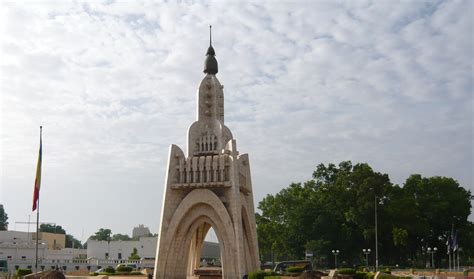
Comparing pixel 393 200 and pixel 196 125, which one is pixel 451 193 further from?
pixel 196 125

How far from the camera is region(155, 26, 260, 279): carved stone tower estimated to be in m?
32.7

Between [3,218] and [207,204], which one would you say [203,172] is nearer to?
[207,204]

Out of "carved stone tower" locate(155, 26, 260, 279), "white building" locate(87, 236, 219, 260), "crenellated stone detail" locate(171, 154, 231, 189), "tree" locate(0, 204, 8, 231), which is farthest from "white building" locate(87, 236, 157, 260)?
"crenellated stone detail" locate(171, 154, 231, 189)

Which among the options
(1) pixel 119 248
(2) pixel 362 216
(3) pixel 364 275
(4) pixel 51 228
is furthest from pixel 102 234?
(3) pixel 364 275

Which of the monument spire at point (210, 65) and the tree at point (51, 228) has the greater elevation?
the monument spire at point (210, 65)

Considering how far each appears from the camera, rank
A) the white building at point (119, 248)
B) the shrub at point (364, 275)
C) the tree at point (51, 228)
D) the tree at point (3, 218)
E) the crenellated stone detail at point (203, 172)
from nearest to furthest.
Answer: the shrub at point (364, 275)
the crenellated stone detail at point (203, 172)
the white building at point (119, 248)
the tree at point (3, 218)
the tree at point (51, 228)

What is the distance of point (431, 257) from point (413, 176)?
29.8 feet

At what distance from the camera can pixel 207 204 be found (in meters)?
33.5

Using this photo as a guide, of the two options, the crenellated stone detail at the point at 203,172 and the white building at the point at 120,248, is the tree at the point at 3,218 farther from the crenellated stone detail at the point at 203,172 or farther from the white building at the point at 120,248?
the crenellated stone detail at the point at 203,172

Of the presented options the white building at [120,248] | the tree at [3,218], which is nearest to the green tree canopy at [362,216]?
the white building at [120,248]

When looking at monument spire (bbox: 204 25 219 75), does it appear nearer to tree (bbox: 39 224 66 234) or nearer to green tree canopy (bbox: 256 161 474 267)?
green tree canopy (bbox: 256 161 474 267)

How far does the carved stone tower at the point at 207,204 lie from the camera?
107ft

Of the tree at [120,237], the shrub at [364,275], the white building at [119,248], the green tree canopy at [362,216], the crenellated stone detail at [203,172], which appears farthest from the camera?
the tree at [120,237]

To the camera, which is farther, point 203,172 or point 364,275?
point 203,172
